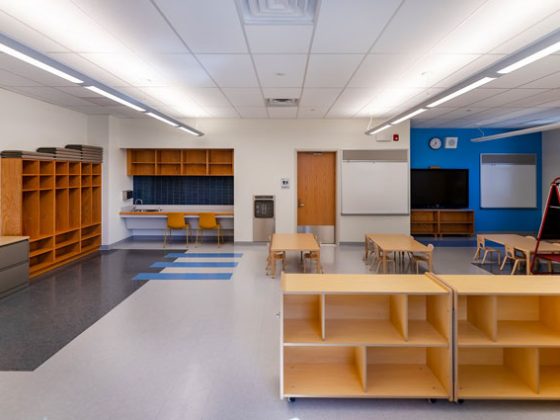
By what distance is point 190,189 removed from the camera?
399 inches

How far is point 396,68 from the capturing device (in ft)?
17.0

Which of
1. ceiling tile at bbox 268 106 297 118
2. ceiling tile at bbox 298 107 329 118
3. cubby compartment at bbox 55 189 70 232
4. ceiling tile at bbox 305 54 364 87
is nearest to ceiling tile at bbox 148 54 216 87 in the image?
ceiling tile at bbox 305 54 364 87

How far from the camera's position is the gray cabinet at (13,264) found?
5148 mm

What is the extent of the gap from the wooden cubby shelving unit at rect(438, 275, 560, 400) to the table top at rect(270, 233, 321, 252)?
3170 millimetres

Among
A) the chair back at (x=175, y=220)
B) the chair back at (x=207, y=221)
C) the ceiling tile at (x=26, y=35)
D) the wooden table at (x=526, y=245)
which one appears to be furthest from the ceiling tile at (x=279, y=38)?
the chair back at (x=175, y=220)

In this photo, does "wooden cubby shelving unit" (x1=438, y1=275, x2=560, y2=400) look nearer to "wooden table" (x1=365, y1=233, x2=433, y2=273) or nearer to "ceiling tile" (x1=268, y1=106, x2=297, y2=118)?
"wooden table" (x1=365, y1=233, x2=433, y2=273)

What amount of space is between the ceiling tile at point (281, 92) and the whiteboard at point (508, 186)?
715cm

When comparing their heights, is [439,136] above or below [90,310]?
above

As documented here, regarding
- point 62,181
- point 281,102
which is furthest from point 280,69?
point 62,181

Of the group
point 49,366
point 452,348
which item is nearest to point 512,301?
point 452,348

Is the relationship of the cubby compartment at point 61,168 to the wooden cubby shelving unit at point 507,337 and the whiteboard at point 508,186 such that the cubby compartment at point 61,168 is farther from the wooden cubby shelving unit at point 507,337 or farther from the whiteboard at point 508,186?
the whiteboard at point 508,186

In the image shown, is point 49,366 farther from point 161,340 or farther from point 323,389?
point 323,389

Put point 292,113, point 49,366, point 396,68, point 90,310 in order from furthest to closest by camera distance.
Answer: point 292,113 < point 396,68 < point 90,310 < point 49,366

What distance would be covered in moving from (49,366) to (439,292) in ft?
10.5
